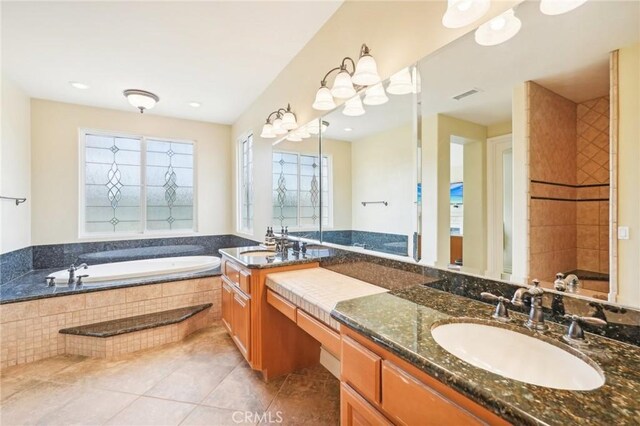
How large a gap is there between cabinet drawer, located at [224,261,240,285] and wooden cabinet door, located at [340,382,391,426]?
4.65ft

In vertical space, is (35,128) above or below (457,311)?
above

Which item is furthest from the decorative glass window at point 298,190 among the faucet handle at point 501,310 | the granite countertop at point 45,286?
the faucet handle at point 501,310

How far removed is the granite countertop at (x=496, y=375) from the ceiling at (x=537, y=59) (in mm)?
761

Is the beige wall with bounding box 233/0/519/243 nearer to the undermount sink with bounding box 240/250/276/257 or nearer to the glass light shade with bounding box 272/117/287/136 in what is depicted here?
the glass light shade with bounding box 272/117/287/136

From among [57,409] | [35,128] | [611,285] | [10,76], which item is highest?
→ [10,76]

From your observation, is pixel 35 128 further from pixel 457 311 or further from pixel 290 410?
pixel 457 311

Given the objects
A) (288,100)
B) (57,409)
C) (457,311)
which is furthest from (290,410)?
(288,100)

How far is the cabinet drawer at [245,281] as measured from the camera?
80.0 inches

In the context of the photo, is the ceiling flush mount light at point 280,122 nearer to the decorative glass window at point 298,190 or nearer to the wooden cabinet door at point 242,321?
the decorative glass window at point 298,190

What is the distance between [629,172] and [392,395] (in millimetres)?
954

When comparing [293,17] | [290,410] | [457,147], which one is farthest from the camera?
[293,17]

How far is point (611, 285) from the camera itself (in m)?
0.85

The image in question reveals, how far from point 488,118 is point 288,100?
2.09m

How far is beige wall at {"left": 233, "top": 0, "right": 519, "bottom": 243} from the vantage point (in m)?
1.36
